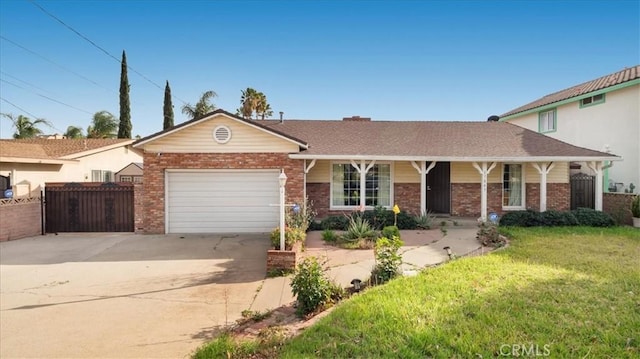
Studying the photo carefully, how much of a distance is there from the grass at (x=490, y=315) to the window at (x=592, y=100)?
11.2m

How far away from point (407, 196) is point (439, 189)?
1.71 metres

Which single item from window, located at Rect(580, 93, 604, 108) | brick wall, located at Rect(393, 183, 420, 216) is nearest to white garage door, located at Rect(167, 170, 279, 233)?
brick wall, located at Rect(393, 183, 420, 216)

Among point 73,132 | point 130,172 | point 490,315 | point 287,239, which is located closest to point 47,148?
point 130,172

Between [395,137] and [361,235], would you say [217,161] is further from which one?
[395,137]

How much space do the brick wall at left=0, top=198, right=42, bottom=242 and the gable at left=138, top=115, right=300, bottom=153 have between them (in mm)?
4457

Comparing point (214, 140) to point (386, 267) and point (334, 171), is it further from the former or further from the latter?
point (386, 267)

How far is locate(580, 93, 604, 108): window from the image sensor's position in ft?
47.3

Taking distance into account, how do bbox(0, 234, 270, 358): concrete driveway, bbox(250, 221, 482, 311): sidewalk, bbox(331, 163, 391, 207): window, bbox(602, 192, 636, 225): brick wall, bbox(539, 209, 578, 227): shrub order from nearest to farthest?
bbox(0, 234, 270, 358): concrete driveway, bbox(250, 221, 482, 311): sidewalk, bbox(539, 209, 578, 227): shrub, bbox(602, 192, 636, 225): brick wall, bbox(331, 163, 391, 207): window

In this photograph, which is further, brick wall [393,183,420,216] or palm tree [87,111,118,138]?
palm tree [87,111,118,138]

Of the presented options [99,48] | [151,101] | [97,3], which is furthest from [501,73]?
[151,101]

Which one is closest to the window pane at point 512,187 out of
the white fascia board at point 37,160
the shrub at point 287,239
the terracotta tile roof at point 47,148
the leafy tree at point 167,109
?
the shrub at point 287,239

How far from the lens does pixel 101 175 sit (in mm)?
18719

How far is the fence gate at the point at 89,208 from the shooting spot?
11805 mm

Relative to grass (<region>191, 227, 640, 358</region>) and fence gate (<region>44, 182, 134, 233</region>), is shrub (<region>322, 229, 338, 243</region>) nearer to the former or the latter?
grass (<region>191, 227, 640, 358</region>)
